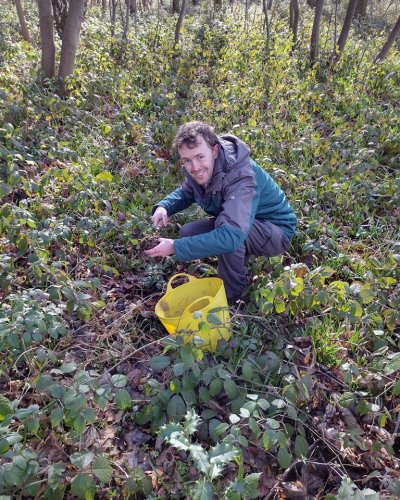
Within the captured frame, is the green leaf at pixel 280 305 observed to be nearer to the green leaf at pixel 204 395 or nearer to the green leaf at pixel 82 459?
the green leaf at pixel 204 395

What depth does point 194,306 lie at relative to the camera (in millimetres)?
2490

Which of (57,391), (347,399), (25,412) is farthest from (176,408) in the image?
(347,399)

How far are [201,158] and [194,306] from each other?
0.87 meters

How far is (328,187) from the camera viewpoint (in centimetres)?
361

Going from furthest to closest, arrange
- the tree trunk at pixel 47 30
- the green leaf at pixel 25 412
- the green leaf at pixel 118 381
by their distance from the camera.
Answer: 1. the tree trunk at pixel 47 30
2. the green leaf at pixel 118 381
3. the green leaf at pixel 25 412

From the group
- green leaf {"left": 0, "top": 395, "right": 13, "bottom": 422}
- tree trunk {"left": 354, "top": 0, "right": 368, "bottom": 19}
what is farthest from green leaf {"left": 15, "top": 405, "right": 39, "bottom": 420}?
tree trunk {"left": 354, "top": 0, "right": 368, "bottom": 19}

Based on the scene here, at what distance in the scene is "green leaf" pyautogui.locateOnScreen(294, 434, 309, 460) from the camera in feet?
5.88

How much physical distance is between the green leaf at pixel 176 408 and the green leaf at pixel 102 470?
0.38 meters

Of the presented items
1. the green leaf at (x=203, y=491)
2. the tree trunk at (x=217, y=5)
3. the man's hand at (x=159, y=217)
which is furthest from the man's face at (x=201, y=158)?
the tree trunk at (x=217, y=5)

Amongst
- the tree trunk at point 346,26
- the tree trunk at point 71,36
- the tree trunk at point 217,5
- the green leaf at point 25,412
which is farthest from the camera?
the tree trunk at point 217,5

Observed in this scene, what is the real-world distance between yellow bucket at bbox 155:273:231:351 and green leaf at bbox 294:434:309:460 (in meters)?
0.61

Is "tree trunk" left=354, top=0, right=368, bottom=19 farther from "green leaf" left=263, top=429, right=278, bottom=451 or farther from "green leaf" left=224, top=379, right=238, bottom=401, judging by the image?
"green leaf" left=263, top=429, right=278, bottom=451

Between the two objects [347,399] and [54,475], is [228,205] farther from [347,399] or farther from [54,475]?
[54,475]

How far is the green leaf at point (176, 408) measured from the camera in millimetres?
1895
